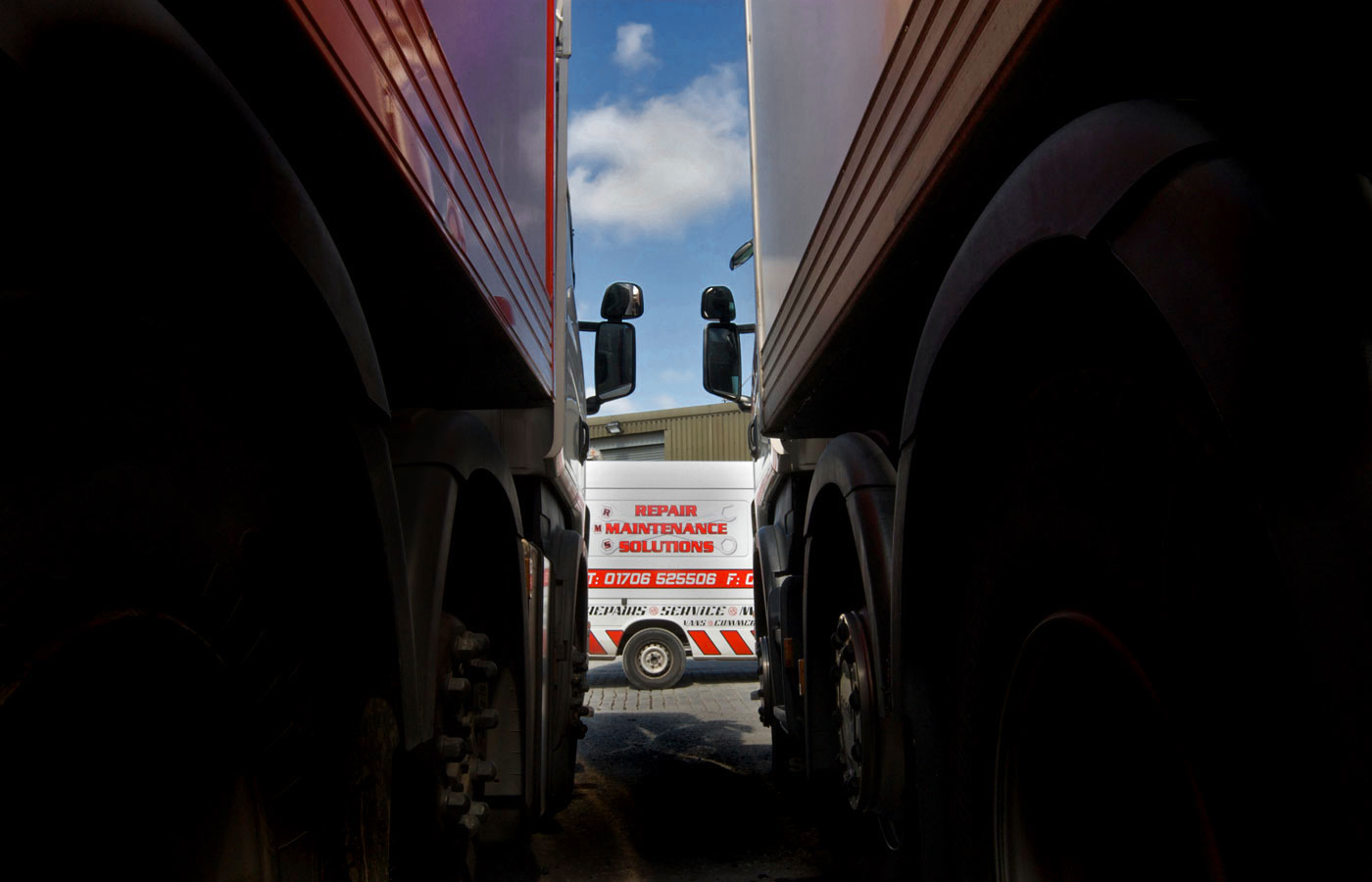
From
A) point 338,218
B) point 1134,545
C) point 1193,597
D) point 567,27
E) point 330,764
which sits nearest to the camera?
point 1193,597

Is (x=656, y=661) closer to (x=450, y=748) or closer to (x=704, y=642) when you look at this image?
(x=704, y=642)

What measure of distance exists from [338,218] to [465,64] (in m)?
0.40

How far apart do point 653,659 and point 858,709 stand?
8.21m

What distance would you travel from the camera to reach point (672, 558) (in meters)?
10.1

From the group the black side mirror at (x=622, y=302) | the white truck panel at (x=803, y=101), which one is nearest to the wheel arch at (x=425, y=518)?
the white truck panel at (x=803, y=101)

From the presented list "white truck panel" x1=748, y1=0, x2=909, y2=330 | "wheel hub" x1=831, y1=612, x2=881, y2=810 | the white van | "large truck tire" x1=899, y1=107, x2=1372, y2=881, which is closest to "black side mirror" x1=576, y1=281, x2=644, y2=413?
"white truck panel" x1=748, y1=0, x2=909, y2=330

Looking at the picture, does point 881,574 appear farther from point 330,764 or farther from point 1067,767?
point 330,764

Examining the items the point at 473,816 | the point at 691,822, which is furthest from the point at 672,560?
the point at 473,816

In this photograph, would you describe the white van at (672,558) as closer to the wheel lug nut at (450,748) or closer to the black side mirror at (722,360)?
the black side mirror at (722,360)

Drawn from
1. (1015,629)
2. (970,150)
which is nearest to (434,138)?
(970,150)

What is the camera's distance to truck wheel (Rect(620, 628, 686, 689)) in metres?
10.2

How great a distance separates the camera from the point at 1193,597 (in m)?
0.90

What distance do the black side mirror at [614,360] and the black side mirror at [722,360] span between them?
1.52 feet

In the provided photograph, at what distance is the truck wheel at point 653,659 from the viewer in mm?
10211
